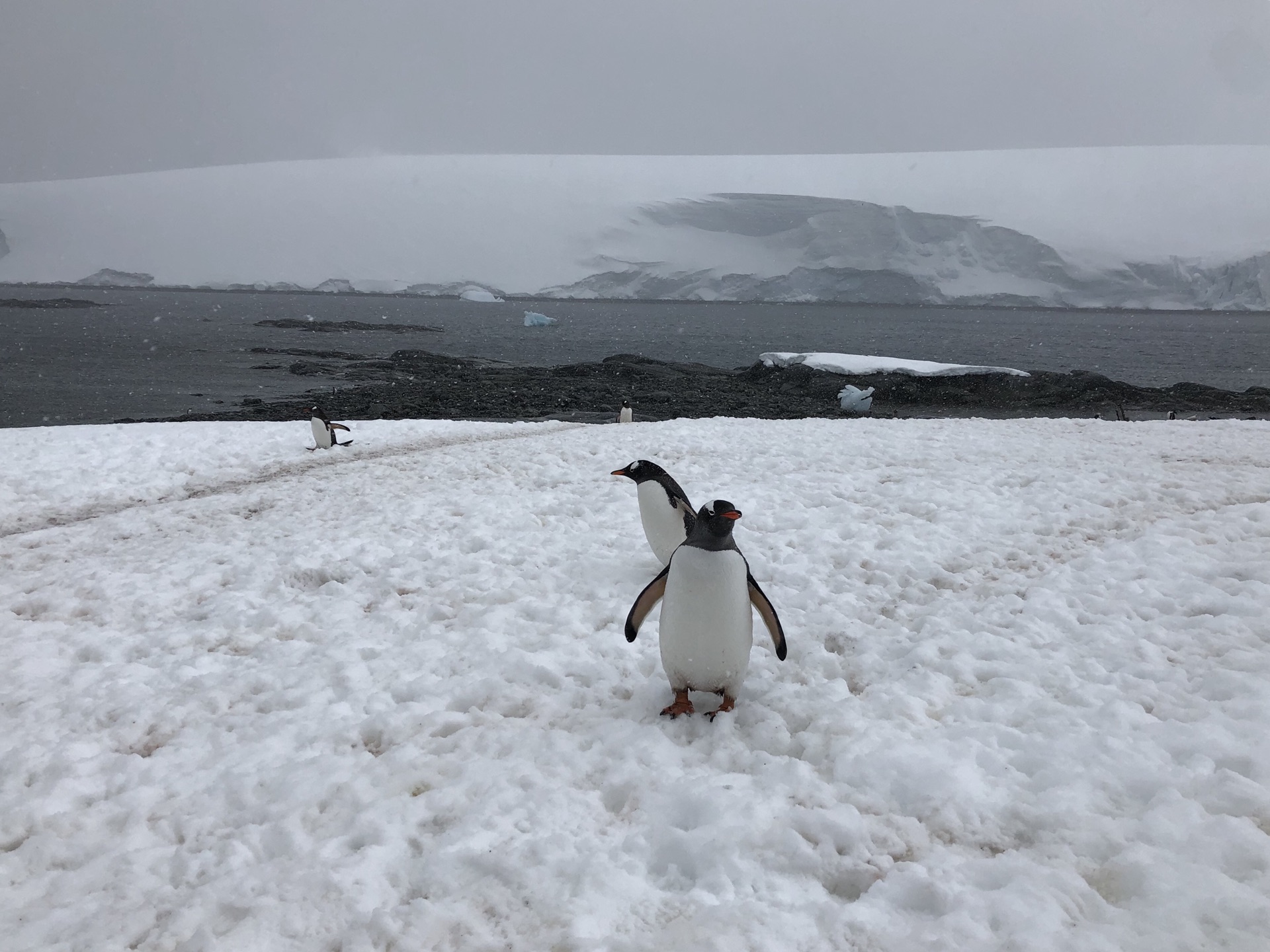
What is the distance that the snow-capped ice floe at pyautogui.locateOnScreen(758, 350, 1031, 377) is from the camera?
30.1m

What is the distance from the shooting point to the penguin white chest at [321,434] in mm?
13305

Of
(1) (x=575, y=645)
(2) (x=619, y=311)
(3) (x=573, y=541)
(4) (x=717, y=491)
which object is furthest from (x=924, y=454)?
(2) (x=619, y=311)

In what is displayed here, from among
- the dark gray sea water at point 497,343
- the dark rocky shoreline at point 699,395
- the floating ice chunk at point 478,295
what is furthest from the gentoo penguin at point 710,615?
the floating ice chunk at point 478,295

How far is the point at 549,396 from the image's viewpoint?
27359 mm

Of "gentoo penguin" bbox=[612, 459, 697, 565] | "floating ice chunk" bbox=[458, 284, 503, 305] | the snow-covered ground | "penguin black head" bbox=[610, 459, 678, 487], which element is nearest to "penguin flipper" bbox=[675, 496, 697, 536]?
"gentoo penguin" bbox=[612, 459, 697, 565]

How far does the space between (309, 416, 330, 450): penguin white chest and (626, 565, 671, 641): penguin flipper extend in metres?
10.6

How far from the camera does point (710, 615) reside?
3863mm

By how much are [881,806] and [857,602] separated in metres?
2.35

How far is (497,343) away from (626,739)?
54.1m

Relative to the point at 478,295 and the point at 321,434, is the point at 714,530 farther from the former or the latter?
the point at 478,295

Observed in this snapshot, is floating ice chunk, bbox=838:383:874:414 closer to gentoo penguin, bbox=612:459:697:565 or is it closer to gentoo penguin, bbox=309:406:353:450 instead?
gentoo penguin, bbox=309:406:353:450

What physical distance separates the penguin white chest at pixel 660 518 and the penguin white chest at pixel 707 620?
6.74 feet

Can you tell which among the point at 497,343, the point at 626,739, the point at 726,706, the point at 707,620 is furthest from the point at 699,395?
the point at 497,343

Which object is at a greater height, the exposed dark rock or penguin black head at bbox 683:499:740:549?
the exposed dark rock
